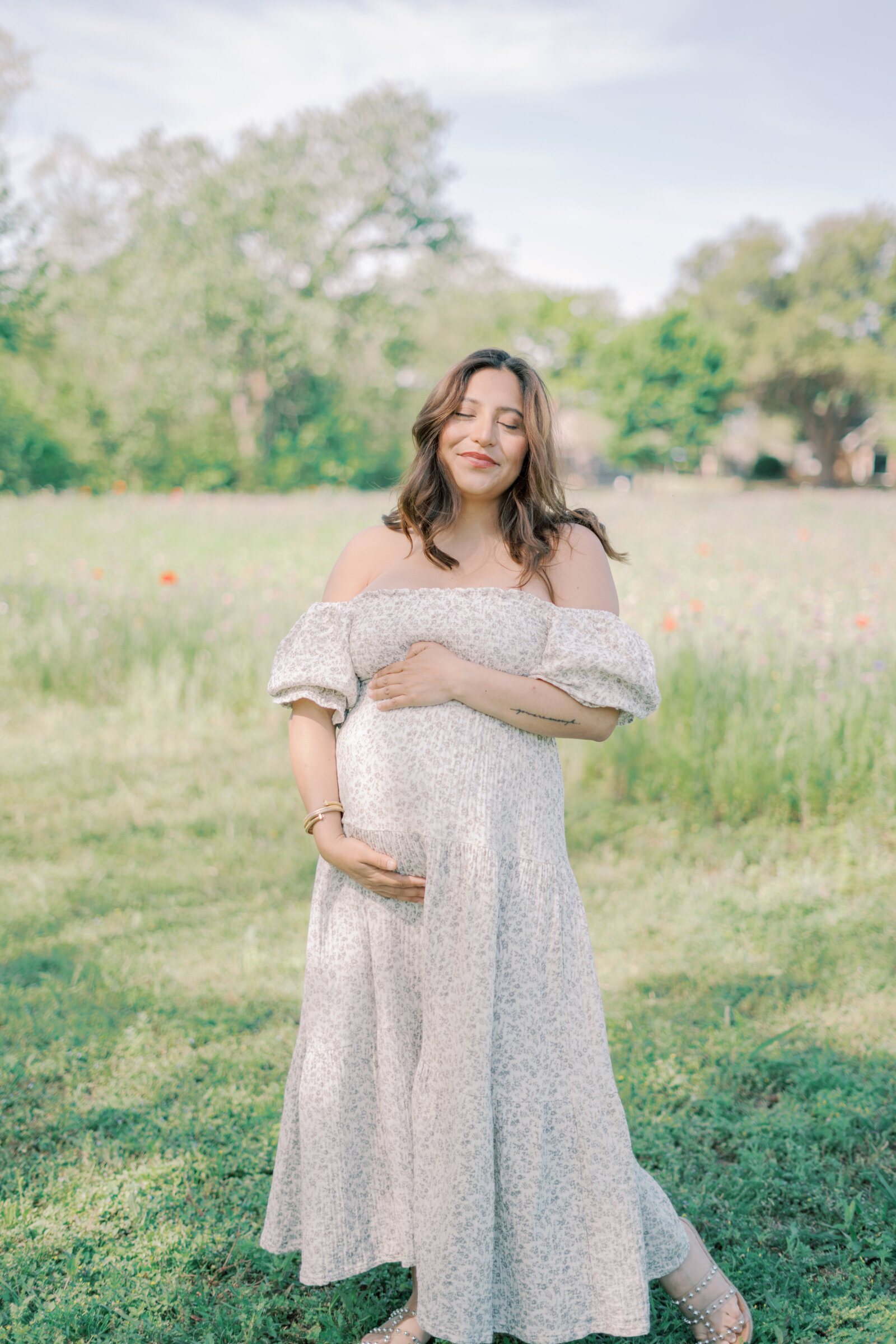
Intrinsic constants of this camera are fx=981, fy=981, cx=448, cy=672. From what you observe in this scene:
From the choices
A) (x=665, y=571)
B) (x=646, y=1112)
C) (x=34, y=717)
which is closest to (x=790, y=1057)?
(x=646, y=1112)

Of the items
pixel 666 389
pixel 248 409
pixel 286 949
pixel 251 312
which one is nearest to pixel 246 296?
pixel 251 312

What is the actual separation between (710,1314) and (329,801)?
1.43 metres

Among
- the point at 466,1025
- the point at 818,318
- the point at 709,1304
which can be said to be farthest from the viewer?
the point at 818,318

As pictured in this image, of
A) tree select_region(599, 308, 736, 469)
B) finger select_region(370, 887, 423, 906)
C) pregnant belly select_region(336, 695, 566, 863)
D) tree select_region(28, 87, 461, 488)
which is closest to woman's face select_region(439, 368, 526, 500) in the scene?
pregnant belly select_region(336, 695, 566, 863)

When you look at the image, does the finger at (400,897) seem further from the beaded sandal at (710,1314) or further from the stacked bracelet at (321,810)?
the beaded sandal at (710,1314)

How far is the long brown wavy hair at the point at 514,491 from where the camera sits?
2166 millimetres

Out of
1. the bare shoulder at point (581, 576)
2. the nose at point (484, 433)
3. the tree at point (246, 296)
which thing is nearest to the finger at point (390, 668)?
the bare shoulder at point (581, 576)

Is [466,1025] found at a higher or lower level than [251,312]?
lower

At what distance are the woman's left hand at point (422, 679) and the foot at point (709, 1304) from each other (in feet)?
4.48

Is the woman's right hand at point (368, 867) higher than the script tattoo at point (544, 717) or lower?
lower

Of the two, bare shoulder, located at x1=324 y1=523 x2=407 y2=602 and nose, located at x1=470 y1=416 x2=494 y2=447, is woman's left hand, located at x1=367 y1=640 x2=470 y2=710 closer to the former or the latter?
bare shoulder, located at x1=324 y1=523 x2=407 y2=602

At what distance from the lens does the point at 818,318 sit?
51250 mm

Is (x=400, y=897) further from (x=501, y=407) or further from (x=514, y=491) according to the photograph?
(x=501, y=407)

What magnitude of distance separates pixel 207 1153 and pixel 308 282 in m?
34.5
